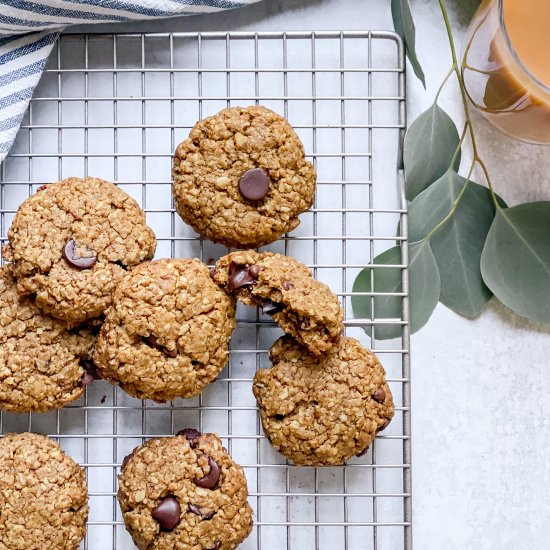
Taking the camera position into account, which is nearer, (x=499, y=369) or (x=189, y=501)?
(x=189, y=501)

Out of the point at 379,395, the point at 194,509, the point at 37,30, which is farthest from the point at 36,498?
the point at 37,30

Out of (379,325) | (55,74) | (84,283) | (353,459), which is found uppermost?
(55,74)

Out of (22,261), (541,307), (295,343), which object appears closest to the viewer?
(22,261)

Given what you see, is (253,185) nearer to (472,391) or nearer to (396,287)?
(396,287)

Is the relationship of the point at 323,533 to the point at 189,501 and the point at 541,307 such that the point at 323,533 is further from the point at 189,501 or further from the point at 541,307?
the point at 541,307

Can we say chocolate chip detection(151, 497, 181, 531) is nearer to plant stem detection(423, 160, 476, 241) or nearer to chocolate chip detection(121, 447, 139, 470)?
chocolate chip detection(121, 447, 139, 470)

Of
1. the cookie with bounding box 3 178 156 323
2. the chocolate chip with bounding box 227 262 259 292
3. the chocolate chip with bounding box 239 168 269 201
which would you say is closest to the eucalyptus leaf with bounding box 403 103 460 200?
the chocolate chip with bounding box 239 168 269 201

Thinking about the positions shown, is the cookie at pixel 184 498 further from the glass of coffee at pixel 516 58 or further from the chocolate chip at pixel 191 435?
the glass of coffee at pixel 516 58

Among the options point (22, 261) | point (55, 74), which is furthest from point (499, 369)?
point (55, 74)
